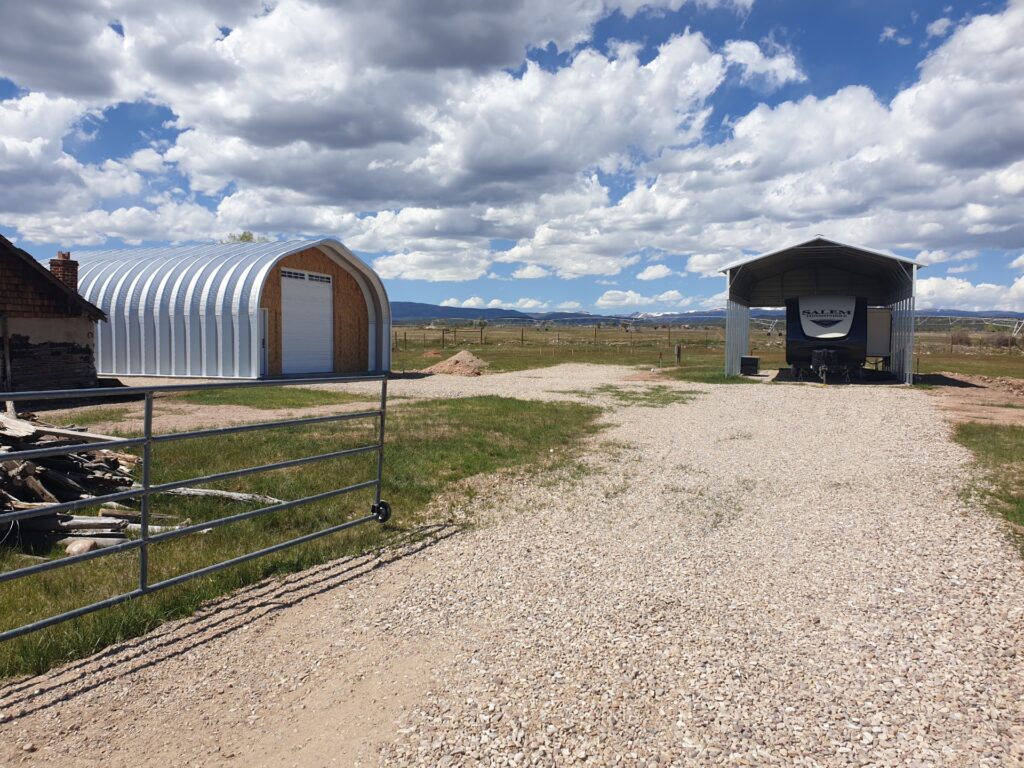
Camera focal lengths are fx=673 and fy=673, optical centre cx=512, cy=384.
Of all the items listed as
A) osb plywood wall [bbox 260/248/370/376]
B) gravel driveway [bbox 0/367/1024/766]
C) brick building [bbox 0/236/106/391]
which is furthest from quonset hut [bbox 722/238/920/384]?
brick building [bbox 0/236/106/391]

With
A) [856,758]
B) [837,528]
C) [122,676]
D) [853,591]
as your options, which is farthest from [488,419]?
[856,758]

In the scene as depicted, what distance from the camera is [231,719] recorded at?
362cm

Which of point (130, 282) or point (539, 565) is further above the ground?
point (130, 282)

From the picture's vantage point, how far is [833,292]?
104 ft

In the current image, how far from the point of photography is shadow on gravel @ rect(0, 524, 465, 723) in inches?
152

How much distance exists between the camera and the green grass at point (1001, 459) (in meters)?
7.98

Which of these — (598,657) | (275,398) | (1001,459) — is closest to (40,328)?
(275,398)

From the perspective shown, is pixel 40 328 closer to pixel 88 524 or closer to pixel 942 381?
pixel 88 524

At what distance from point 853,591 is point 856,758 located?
2411 millimetres

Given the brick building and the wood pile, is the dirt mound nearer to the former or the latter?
the brick building

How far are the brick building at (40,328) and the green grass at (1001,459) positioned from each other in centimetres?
2020

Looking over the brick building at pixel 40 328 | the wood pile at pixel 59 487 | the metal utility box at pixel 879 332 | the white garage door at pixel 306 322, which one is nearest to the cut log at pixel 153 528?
the wood pile at pixel 59 487

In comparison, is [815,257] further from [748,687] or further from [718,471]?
[748,687]

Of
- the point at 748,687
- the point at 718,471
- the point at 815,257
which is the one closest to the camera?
the point at 748,687
